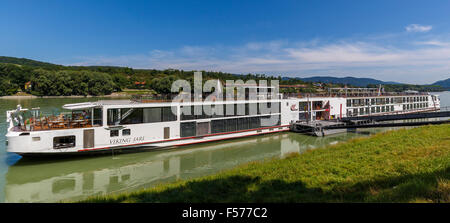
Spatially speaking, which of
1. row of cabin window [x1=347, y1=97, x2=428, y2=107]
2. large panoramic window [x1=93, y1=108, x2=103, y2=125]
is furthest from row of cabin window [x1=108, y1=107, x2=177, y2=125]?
row of cabin window [x1=347, y1=97, x2=428, y2=107]

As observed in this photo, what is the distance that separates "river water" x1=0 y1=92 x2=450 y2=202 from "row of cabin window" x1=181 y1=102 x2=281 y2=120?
2502 millimetres

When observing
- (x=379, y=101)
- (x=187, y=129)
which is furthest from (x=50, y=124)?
(x=379, y=101)

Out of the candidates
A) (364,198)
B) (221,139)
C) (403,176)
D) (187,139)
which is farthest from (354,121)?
(364,198)

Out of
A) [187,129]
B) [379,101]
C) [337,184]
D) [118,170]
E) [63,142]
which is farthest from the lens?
[379,101]

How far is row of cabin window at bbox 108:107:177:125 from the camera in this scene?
48.5 feet

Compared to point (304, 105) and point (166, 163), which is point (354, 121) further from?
point (166, 163)

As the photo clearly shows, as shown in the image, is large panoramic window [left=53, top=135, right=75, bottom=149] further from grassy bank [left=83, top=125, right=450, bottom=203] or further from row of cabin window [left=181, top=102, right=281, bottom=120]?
grassy bank [left=83, top=125, right=450, bottom=203]

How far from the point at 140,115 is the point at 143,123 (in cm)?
62

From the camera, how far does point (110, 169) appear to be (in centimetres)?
1271

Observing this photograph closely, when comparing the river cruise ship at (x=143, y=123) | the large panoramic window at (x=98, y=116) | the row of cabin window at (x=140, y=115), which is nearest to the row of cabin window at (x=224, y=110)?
the river cruise ship at (x=143, y=123)

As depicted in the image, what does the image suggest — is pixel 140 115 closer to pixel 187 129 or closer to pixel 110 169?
pixel 187 129

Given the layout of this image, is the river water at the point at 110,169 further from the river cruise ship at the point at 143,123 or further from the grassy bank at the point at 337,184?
the grassy bank at the point at 337,184

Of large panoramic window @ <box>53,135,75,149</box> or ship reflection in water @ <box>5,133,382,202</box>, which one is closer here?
ship reflection in water @ <box>5,133,382,202</box>
